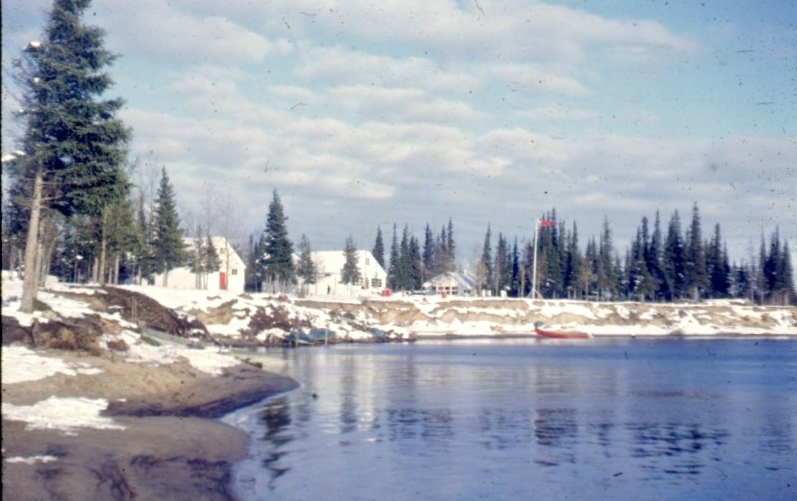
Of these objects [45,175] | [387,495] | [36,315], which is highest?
[45,175]

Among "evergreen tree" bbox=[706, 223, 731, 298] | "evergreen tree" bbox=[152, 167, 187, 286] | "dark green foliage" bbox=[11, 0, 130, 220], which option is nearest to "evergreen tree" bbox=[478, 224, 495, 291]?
"evergreen tree" bbox=[706, 223, 731, 298]

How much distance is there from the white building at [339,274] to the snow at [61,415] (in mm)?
115984

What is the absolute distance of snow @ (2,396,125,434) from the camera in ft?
58.1

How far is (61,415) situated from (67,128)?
49.6ft

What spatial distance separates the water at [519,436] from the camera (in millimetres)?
17500

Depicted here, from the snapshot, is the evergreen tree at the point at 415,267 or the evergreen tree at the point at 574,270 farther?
the evergreen tree at the point at 415,267

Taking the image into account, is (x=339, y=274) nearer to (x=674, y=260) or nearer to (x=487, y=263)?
(x=487, y=263)

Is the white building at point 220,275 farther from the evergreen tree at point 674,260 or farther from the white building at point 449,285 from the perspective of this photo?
the evergreen tree at point 674,260

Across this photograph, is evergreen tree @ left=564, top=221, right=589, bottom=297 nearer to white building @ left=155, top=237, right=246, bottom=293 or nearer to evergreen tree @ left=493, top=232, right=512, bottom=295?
evergreen tree @ left=493, top=232, right=512, bottom=295

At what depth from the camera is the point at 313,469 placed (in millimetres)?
18516

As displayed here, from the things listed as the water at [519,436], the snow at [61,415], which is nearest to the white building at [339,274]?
the water at [519,436]

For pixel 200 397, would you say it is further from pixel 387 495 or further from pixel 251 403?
pixel 387 495

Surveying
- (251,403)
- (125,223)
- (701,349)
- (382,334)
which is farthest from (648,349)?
(251,403)

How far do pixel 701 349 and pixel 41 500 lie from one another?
7309cm
